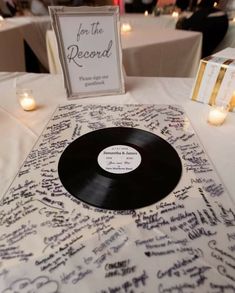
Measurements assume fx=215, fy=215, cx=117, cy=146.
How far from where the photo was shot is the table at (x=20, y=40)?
1.53 meters

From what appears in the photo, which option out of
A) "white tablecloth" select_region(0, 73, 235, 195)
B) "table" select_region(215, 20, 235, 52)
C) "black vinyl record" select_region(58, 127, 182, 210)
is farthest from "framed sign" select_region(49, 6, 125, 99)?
"table" select_region(215, 20, 235, 52)

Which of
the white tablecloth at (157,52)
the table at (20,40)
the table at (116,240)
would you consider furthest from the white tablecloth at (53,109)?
the table at (20,40)

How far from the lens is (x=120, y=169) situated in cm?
45

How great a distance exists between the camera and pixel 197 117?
0.66 meters

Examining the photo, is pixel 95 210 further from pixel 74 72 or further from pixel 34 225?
pixel 74 72

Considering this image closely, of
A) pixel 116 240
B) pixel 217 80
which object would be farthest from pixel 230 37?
pixel 116 240

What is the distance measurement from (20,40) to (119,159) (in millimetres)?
1697

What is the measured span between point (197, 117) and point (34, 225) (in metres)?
0.54

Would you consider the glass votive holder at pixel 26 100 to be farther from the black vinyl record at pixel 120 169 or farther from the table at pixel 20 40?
the table at pixel 20 40

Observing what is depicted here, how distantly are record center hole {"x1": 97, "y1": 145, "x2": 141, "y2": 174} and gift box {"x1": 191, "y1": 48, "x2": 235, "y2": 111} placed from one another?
1.23ft

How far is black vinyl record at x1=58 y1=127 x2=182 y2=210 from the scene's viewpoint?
1.33 ft

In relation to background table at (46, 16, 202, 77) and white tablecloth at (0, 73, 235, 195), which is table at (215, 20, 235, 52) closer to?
background table at (46, 16, 202, 77)

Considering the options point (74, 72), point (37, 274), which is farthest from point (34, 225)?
point (74, 72)

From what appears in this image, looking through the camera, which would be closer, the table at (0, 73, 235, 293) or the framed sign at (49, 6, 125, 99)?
the table at (0, 73, 235, 293)
